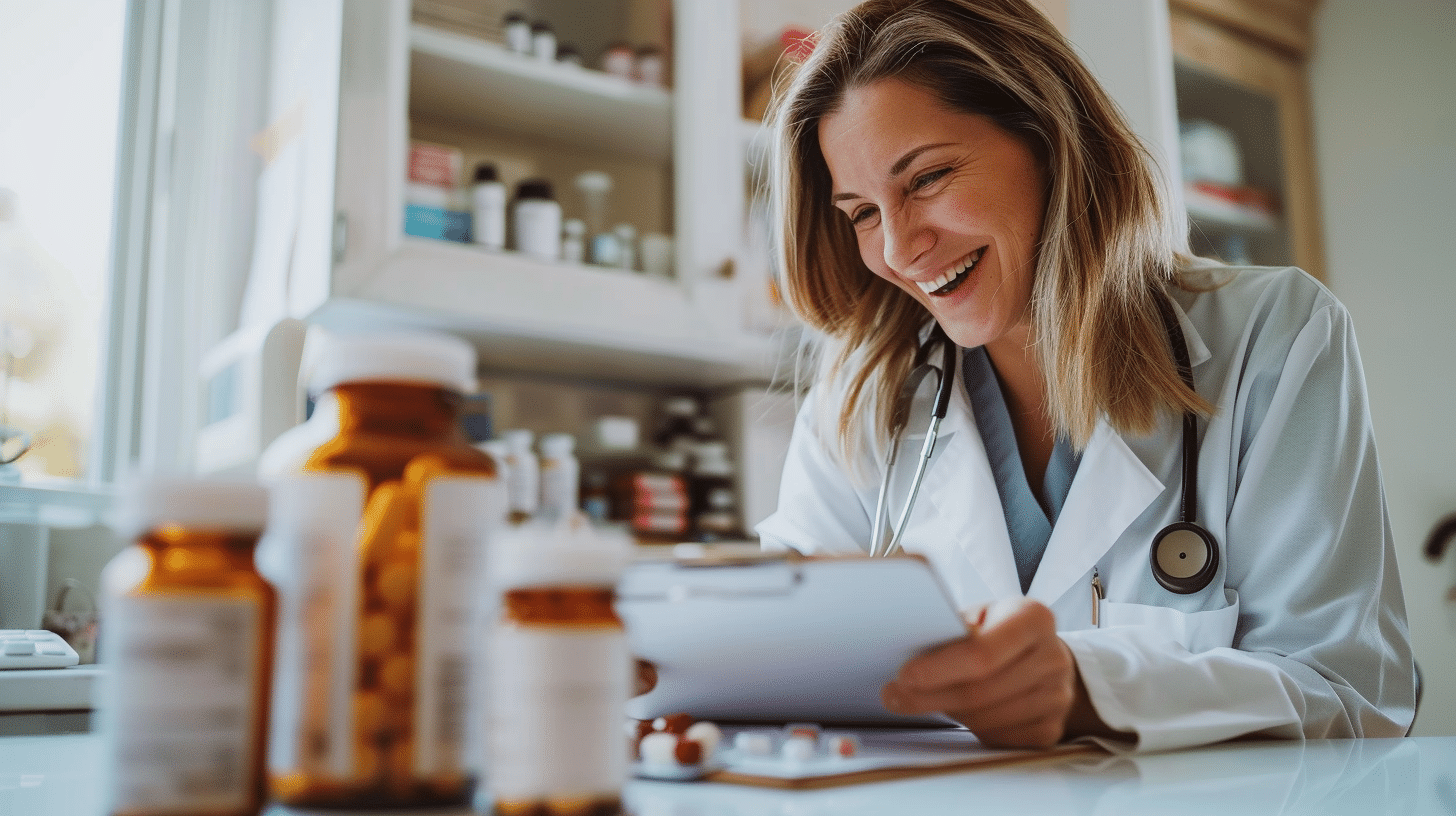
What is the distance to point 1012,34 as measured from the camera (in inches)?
45.5

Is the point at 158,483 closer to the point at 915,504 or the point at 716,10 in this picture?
the point at 915,504

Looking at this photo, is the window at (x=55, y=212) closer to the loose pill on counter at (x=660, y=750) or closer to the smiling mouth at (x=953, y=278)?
the smiling mouth at (x=953, y=278)

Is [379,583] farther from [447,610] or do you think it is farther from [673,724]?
[673,724]

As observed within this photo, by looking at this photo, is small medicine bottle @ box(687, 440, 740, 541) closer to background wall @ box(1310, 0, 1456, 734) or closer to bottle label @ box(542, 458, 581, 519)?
bottle label @ box(542, 458, 581, 519)

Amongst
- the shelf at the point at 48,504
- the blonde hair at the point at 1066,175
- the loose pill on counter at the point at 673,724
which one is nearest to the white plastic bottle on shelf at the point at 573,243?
the blonde hair at the point at 1066,175

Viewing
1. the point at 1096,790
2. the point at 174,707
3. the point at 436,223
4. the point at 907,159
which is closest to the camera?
the point at 174,707

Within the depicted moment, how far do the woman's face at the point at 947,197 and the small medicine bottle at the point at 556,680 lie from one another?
2.90 ft

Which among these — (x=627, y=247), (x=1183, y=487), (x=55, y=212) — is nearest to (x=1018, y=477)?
(x=1183, y=487)

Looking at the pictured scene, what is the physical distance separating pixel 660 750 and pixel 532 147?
5.44ft

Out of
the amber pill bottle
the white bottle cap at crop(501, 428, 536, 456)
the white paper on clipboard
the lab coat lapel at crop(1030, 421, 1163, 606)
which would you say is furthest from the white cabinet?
the amber pill bottle

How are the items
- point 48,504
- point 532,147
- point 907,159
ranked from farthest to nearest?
point 532,147 → point 48,504 → point 907,159

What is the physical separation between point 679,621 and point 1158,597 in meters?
0.55

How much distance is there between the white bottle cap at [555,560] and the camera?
36cm

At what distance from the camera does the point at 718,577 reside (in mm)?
565
